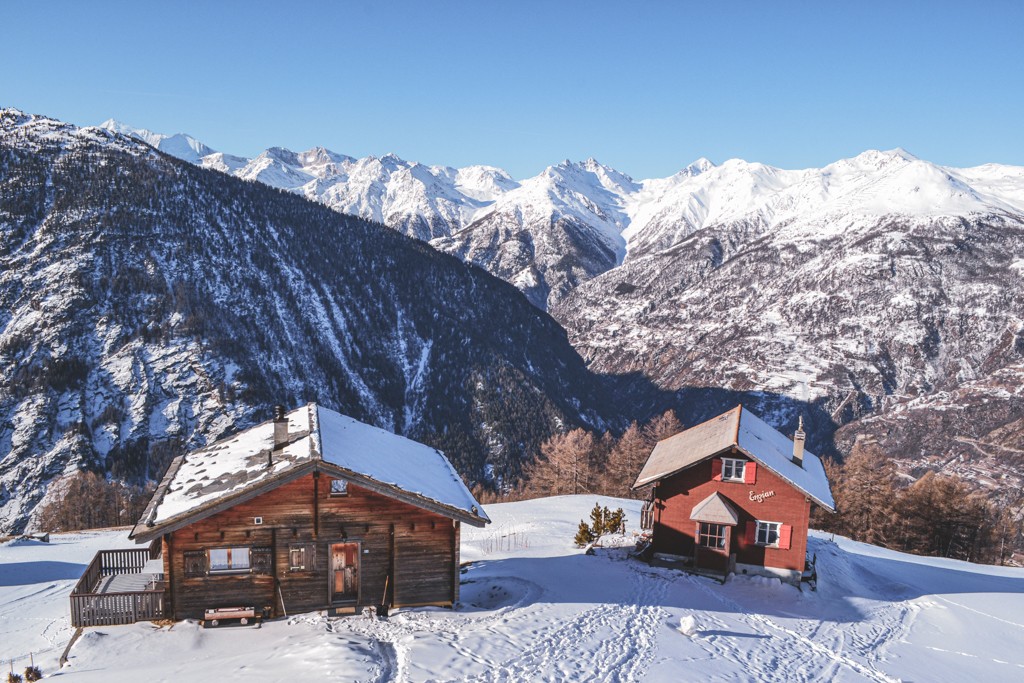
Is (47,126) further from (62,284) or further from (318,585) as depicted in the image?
(318,585)

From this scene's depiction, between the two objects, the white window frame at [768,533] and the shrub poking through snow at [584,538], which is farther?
the shrub poking through snow at [584,538]

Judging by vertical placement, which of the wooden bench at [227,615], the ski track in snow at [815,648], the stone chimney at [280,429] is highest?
the stone chimney at [280,429]

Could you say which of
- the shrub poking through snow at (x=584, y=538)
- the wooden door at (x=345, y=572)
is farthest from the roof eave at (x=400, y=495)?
the shrub poking through snow at (x=584, y=538)

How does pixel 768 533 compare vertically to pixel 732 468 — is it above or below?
below

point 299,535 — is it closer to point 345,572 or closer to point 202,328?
point 345,572

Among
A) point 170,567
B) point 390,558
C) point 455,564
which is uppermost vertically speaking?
point 170,567

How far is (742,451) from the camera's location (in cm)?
3117

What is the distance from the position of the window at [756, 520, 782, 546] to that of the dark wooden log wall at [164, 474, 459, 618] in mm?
17538

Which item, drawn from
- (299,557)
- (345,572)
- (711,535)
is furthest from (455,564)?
(711,535)

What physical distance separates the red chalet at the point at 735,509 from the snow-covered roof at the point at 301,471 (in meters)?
13.1

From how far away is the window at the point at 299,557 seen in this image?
2159cm

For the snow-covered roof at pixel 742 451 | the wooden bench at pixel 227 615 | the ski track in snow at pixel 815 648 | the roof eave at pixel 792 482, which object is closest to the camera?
the wooden bench at pixel 227 615

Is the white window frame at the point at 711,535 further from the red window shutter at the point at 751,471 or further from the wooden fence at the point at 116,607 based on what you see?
the wooden fence at the point at 116,607

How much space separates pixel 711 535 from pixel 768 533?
2996mm
